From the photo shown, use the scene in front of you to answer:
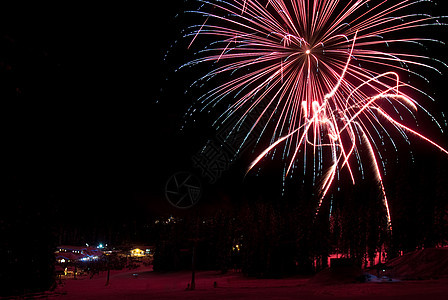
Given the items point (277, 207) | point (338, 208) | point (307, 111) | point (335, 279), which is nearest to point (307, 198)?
point (277, 207)

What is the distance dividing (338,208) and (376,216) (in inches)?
218

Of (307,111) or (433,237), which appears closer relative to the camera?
(307,111)

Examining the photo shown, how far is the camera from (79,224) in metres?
46.6

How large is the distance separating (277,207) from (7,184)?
36977mm

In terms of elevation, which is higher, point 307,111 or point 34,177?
point 307,111

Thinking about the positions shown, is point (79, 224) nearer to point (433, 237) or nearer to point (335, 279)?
point (335, 279)

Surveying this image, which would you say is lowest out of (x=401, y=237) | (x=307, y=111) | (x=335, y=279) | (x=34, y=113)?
(x=335, y=279)

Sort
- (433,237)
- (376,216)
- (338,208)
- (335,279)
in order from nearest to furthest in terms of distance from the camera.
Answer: (335,279) < (433,237) < (376,216) < (338,208)

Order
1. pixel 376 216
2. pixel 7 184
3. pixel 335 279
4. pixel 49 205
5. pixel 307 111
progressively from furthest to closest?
pixel 376 216 → pixel 335 279 → pixel 307 111 → pixel 49 205 → pixel 7 184

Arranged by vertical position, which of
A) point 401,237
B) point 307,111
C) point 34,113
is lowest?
point 401,237

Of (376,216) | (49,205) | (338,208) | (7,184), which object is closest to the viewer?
(7,184)

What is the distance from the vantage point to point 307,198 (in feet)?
135

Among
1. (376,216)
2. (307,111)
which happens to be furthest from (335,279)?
(376,216)

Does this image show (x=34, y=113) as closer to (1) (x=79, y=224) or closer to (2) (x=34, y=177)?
(2) (x=34, y=177)
